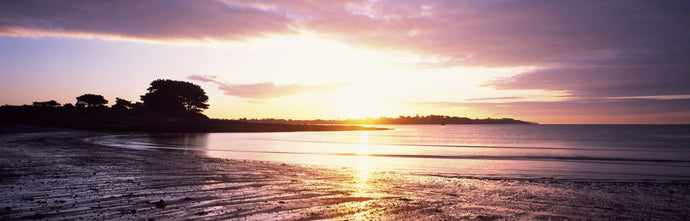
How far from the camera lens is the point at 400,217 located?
10.1 metres

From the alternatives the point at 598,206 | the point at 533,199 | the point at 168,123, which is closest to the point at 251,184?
the point at 533,199

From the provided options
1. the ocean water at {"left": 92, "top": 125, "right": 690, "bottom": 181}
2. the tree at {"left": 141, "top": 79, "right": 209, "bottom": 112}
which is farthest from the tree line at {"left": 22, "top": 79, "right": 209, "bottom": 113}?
the ocean water at {"left": 92, "top": 125, "right": 690, "bottom": 181}

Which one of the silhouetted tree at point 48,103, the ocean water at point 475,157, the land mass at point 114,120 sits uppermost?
the silhouetted tree at point 48,103

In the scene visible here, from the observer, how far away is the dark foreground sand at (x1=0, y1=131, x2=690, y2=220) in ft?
32.5

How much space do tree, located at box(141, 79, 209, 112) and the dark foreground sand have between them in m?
109

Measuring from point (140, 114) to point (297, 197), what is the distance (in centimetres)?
10783

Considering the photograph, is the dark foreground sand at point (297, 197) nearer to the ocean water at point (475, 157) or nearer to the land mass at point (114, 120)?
the ocean water at point (475, 157)

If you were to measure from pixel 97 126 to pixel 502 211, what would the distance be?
92.0m

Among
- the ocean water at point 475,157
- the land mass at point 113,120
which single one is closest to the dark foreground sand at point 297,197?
the ocean water at point 475,157

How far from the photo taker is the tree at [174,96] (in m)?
120

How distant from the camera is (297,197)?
12.3 metres

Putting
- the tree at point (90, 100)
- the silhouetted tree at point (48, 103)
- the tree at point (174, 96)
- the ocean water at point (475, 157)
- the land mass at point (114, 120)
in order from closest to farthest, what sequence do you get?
1. the ocean water at point (475, 157)
2. the land mass at point (114, 120)
3. the silhouetted tree at point (48, 103)
4. the tree at point (90, 100)
5. the tree at point (174, 96)

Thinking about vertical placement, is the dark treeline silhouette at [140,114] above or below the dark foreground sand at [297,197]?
above

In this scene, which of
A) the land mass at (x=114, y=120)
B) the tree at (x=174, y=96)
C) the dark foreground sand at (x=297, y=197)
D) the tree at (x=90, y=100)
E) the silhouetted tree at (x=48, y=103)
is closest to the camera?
the dark foreground sand at (x=297, y=197)
